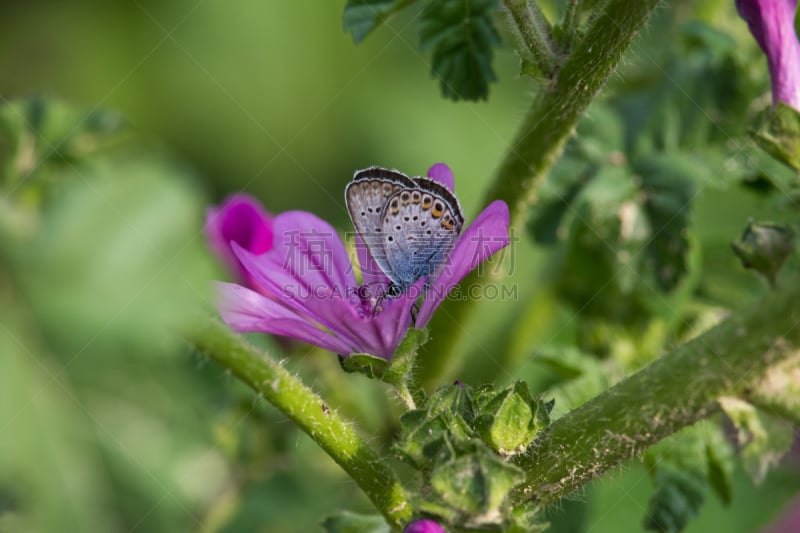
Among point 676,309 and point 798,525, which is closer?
point 676,309

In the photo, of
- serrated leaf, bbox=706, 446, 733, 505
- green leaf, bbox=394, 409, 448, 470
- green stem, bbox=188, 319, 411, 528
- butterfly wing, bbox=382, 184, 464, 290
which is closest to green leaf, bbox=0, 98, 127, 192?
green stem, bbox=188, 319, 411, 528

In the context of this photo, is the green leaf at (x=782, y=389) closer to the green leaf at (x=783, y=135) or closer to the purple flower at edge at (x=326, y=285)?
the green leaf at (x=783, y=135)

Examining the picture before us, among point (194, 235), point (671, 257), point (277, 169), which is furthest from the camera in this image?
point (277, 169)

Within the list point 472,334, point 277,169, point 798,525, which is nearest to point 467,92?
point 472,334

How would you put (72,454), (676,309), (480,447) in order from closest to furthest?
(72,454), (480,447), (676,309)

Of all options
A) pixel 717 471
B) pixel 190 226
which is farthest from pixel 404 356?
pixel 717 471

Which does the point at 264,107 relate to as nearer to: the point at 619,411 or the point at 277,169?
the point at 277,169
